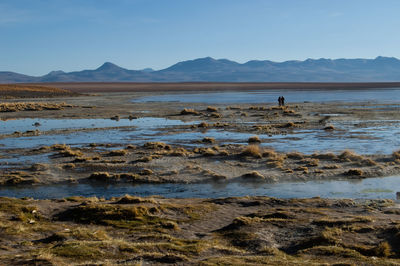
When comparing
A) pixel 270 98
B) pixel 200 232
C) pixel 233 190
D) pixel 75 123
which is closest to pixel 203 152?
pixel 233 190

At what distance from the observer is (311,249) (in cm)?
1038

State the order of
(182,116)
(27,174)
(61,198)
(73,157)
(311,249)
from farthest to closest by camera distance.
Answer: (182,116) → (73,157) → (27,174) → (61,198) → (311,249)

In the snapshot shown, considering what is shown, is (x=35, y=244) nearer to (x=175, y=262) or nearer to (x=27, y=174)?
(x=175, y=262)

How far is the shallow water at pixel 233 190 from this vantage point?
17.0 meters

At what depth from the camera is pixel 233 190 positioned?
17.8 m

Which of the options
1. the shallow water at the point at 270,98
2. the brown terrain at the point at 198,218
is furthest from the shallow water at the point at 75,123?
the shallow water at the point at 270,98

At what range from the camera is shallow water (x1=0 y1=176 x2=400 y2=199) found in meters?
17.0

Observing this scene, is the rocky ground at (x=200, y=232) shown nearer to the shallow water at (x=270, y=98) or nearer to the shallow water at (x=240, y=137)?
the shallow water at (x=240, y=137)

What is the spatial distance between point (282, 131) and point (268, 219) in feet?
78.0

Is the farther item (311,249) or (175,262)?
(311,249)

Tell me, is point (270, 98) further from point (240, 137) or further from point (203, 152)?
point (203, 152)

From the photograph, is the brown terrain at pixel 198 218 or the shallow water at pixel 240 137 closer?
the brown terrain at pixel 198 218

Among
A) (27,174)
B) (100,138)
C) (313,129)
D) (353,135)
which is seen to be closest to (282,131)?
(313,129)

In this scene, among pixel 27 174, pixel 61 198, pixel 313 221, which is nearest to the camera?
pixel 313 221
